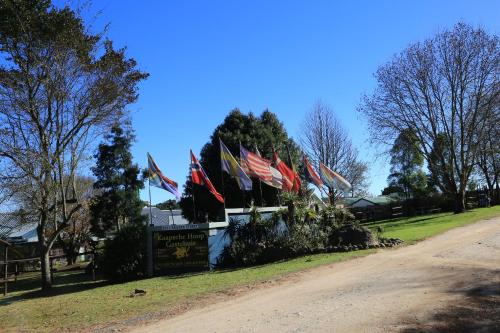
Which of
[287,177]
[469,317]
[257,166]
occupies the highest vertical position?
[257,166]

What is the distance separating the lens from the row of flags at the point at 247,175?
2014 cm

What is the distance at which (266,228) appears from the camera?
2048cm

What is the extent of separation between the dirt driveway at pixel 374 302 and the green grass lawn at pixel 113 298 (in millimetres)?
1459

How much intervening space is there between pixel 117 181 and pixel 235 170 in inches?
583

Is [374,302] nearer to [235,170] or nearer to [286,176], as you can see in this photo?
[235,170]

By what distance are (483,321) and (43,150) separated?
15.3 metres

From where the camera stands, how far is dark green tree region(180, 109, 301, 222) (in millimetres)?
29828

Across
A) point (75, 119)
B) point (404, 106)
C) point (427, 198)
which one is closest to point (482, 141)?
point (404, 106)

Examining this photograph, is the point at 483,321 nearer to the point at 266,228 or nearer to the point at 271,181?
the point at 266,228

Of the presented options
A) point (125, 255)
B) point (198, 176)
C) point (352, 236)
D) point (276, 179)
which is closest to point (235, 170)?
point (198, 176)

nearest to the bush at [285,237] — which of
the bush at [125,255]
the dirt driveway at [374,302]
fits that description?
the bush at [125,255]

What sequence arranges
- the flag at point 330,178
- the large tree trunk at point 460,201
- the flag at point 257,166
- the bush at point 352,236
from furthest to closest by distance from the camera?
1. the large tree trunk at point 460,201
2. the flag at point 330,178
3. the flag at point 257,166
4. the bush at point 352,236

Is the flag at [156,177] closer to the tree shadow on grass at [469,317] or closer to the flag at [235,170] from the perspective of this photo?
the flag at [235,170]

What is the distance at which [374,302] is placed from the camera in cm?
957
